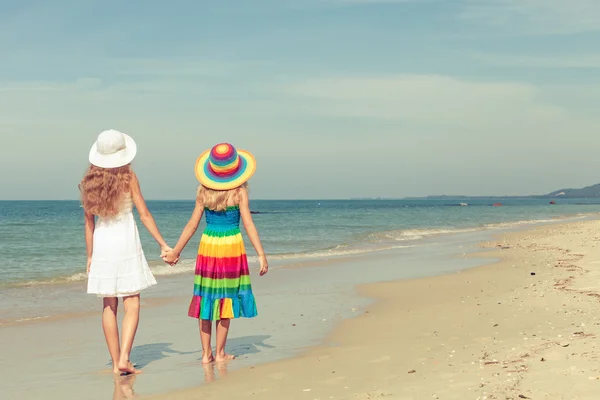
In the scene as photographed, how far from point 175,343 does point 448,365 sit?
3.18 meters

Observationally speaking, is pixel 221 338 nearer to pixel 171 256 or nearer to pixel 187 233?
pixel 171 256

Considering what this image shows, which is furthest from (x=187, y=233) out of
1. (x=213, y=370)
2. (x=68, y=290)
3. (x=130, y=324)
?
(x=68, y=290)

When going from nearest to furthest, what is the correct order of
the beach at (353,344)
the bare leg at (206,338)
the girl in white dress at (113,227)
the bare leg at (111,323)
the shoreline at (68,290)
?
the beach at (353,344) < the girl in white dress at (113,227) < the bare leg at (111,323) < the bare leg at (206,338) < the shoreline at (68,290)

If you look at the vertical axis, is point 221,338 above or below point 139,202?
below

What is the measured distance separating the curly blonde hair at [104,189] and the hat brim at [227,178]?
656 millimetres

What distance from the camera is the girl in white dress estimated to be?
5.75m

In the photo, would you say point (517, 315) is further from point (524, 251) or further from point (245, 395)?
point (524, 251)

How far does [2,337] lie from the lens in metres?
8.12

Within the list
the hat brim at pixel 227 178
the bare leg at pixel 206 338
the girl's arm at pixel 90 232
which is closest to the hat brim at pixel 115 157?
the girl's arm at pixel 90 232

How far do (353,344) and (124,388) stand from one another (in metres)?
2.37

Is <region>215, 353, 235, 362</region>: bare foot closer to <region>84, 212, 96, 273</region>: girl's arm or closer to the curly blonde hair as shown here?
<region>84, 212, 96, 273</region>: girl's arm

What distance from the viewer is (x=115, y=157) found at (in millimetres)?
5828

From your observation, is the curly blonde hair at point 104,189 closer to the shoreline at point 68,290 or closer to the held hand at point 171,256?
the held hand at point 171,256

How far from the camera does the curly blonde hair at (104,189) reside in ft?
18.8
